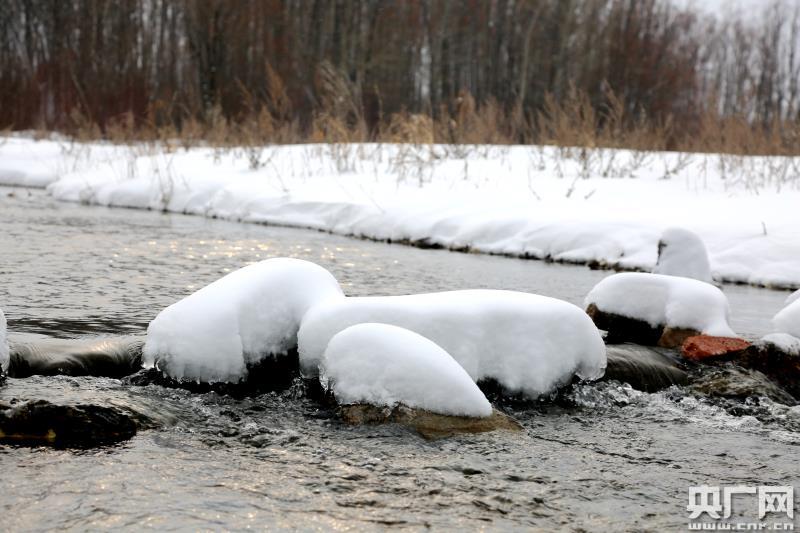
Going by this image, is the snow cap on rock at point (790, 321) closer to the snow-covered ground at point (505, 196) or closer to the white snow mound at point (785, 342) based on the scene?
the white snow mound at point (785, 342)

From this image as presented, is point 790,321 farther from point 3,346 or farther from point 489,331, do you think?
point 3,346

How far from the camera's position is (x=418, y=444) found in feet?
8.45

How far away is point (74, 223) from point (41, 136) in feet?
32.4

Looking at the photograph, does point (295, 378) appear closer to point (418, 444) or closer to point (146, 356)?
point (146, 356)

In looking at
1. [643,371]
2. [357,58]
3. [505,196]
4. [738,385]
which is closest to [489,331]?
[643,371]

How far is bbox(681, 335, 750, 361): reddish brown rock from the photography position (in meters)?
3.78

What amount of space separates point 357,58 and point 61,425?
852 inches

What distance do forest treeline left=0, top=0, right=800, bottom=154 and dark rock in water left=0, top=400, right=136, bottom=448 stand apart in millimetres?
13535

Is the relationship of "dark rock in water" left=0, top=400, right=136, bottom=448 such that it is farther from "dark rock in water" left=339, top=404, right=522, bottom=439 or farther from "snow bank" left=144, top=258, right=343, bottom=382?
"dark rock in water" left=339, top=404, right=522, bottom=439

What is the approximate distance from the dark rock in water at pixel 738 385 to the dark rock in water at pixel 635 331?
39 cm

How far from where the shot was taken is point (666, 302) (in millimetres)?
4121

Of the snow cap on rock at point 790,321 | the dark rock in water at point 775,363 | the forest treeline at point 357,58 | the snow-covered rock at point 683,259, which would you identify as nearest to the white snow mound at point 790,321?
the snow cap on rock at point 790,321

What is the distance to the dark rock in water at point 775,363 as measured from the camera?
11.8 ft

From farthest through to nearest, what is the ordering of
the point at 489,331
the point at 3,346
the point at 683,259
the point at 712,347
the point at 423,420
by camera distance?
1. the point at 683,259
2. the point at 712,347
3. the point at 489,331
4. the point at 3,346
5. the point at 423,420
